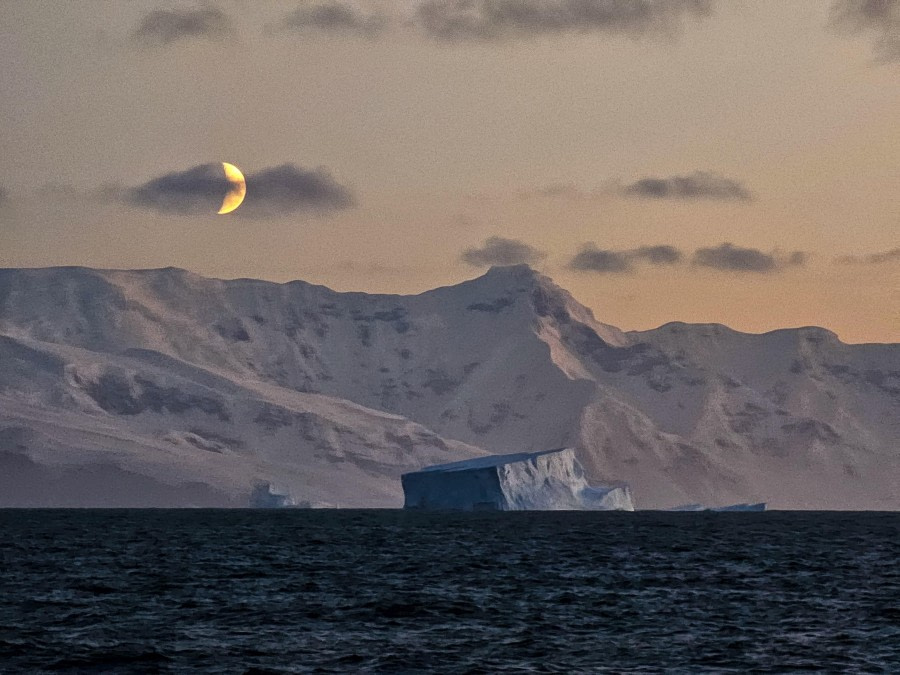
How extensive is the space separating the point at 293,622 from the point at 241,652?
6.83m

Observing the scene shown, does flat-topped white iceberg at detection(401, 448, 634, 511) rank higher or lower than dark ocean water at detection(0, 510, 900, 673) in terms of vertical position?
higher

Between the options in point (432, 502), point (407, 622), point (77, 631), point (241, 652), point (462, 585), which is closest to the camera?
point (241, 652)

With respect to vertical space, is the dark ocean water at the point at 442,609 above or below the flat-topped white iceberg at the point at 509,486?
below

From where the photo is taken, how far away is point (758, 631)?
47312mm

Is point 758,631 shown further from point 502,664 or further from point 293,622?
point 293,622

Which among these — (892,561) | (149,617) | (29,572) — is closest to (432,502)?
(892,561)

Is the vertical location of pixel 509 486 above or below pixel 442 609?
above

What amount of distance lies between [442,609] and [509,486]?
13743 cm

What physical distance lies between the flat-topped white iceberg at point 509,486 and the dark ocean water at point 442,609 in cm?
9423

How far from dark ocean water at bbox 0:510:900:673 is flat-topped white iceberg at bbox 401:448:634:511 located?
94.2m

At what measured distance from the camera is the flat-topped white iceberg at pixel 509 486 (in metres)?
190

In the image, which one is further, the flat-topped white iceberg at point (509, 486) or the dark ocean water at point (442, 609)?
the flat-topped white iceberg at point (509, 486)

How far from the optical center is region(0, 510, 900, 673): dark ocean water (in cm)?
4103

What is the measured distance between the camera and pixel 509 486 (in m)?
190
